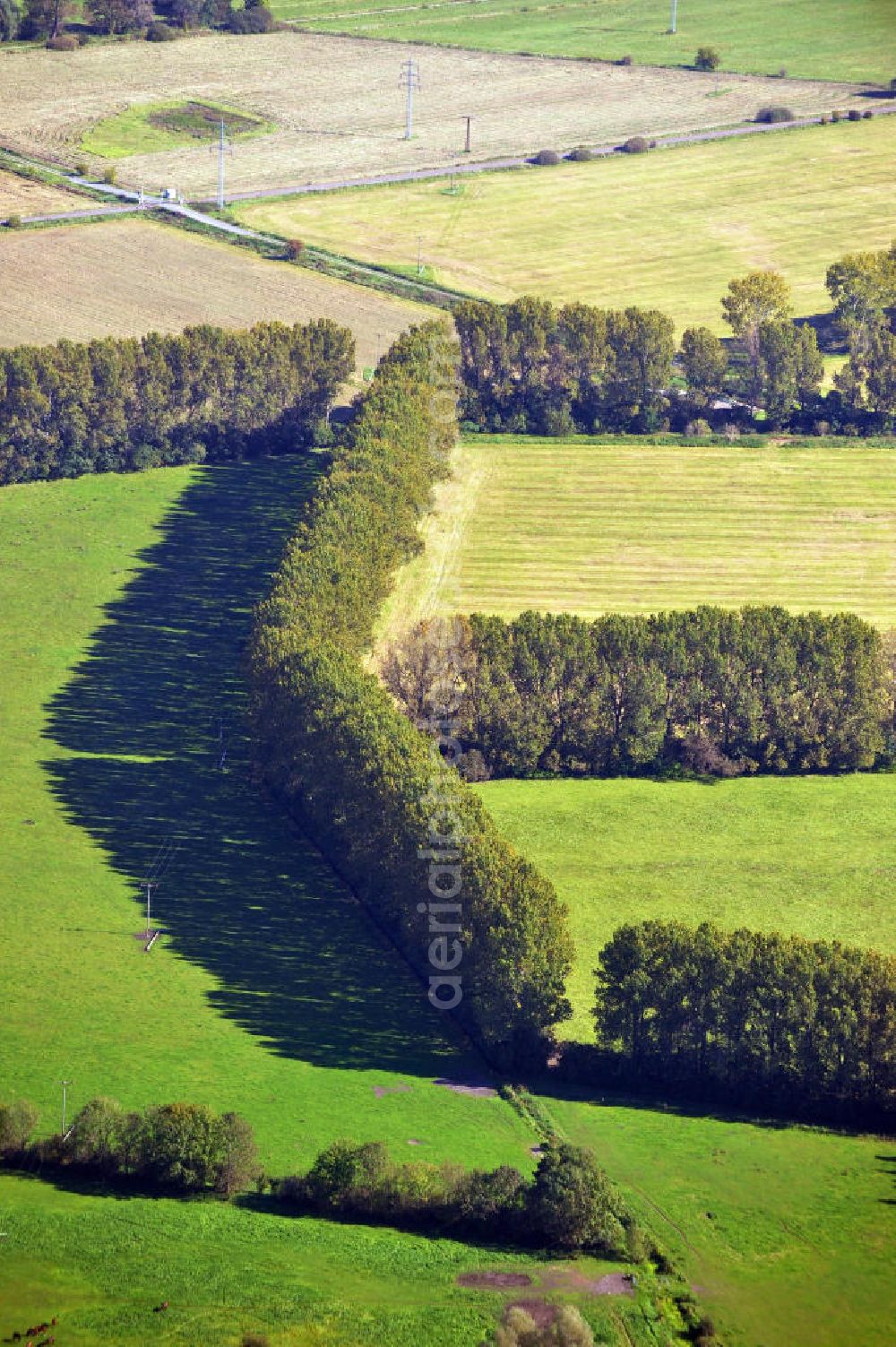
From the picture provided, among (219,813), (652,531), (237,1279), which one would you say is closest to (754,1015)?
(237,1279)

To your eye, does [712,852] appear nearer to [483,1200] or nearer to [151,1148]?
[483,1200]

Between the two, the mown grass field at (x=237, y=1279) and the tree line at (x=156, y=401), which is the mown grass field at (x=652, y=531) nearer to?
the tree line at (x=156, y=401)

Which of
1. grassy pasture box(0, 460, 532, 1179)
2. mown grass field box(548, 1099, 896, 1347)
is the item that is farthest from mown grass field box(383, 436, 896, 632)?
mown grass field box(548, 1099, 896, 1347)

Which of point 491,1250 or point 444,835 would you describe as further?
point 444,835

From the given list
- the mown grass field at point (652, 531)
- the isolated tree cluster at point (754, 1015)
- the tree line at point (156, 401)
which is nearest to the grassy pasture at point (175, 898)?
the isolated tree cluster at point (754, 1015)

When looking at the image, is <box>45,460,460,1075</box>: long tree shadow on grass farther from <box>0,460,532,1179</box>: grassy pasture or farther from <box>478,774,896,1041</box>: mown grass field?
<box>478,774,896,1041</box>: mown grass field

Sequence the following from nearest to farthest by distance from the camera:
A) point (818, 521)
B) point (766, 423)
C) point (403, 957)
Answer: point (403, 957) → point (818, 521) → point (766, 423)

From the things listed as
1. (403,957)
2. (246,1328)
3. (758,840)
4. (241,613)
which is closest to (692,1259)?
(246,1328)

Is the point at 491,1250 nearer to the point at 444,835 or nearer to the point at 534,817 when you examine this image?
the point at 444,835
